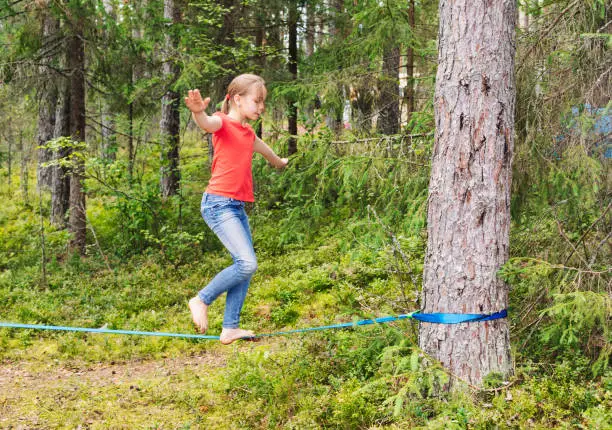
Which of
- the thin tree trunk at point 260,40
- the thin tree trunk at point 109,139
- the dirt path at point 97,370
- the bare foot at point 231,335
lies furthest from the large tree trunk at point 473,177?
the thin tree trunk at point 260,40

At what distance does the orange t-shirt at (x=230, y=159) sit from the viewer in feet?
15.6

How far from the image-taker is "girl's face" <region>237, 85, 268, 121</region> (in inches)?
189

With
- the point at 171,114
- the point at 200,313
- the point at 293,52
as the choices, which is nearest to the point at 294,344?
the point at 200,313

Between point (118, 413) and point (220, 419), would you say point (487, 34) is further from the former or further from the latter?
point (118, 413)

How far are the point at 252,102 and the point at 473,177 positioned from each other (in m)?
1.91

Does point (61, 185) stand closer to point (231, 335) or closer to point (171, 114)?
point (171, 114)

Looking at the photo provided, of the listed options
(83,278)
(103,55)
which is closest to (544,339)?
(83,278)

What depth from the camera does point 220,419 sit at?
4.91 metres

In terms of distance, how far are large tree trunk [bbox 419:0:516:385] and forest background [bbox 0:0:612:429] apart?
0.62 feet

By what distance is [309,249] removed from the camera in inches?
418

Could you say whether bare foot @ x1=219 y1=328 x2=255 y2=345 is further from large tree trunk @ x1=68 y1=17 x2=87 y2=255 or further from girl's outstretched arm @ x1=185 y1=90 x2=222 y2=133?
large tree trunk @ x1=68 y1=17 x2=87 y2=255

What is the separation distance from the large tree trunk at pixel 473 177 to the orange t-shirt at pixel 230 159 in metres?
1.59

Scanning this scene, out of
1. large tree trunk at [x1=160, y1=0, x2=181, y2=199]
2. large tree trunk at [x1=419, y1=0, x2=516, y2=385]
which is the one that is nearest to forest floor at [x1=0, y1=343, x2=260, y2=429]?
large tree trunk at [x1=419, y1=0, x2=516, y2=385]

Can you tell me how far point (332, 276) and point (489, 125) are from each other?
16.4ft
